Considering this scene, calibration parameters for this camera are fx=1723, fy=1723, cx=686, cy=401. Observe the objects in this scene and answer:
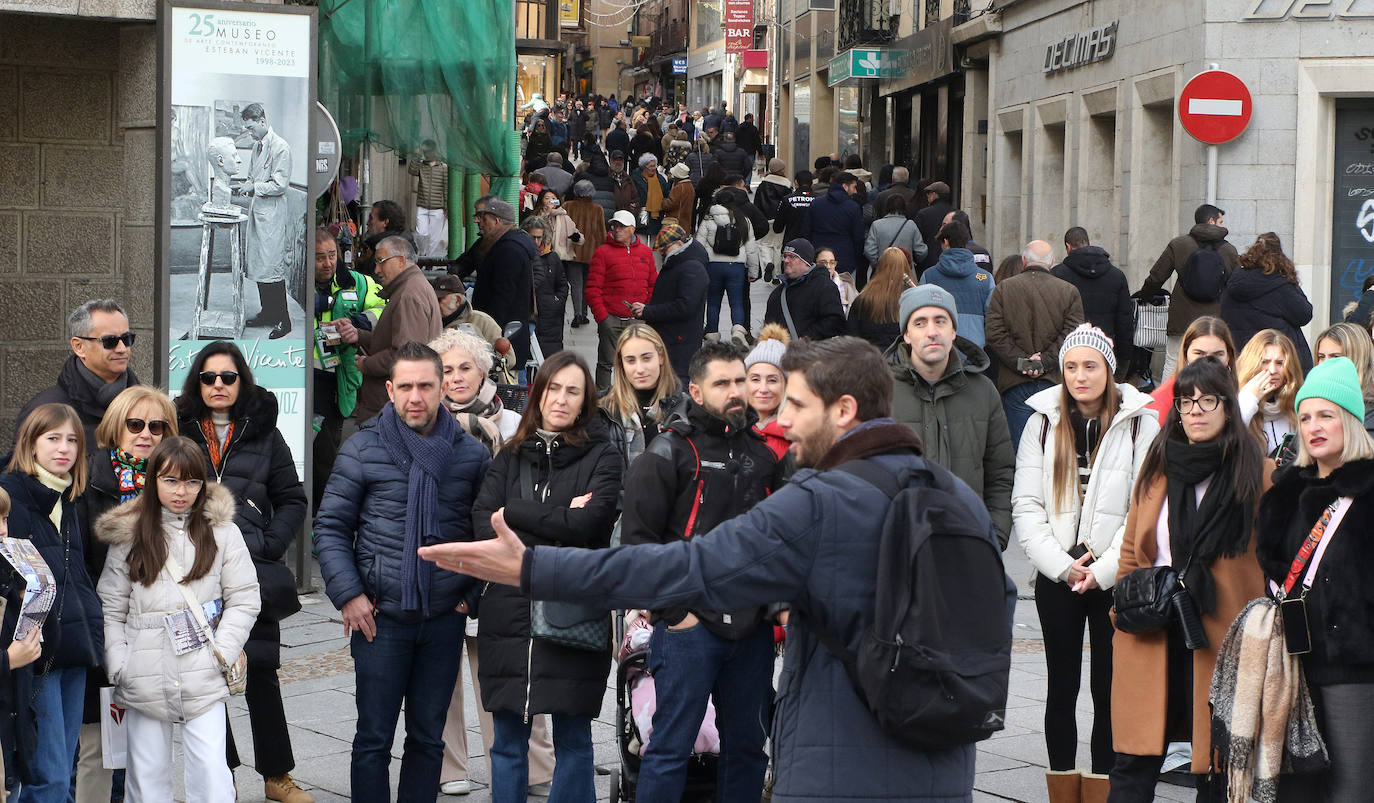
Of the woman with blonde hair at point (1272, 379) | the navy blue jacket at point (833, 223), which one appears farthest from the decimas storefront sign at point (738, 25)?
the woman with blonde hair at point (1272, 379)

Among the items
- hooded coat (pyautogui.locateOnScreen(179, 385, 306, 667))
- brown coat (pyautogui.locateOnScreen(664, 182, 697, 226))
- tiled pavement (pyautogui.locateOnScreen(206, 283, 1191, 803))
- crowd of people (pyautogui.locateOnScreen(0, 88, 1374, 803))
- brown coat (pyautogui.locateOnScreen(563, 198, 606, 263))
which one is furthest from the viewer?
brown coat (pyautogui.locateOnScreen(664, 182, 697, 226))

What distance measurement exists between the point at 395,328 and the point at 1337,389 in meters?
5.90

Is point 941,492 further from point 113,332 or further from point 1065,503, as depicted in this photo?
point 113,332

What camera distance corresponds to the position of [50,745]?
5.30 m

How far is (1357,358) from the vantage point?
693 cm

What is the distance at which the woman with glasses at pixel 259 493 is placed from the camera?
6.14m

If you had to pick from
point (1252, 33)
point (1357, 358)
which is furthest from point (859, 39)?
point (1357, 358)

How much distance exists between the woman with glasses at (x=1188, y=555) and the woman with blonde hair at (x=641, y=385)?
77.7 inches

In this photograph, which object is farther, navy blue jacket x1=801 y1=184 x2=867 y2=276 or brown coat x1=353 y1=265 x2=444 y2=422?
navy blue jacket x1=801 y1=184 x2=867 y2=276

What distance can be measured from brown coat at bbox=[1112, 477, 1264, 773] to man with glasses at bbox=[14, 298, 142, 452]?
12.8ft

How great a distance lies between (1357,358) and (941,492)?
13.2ft

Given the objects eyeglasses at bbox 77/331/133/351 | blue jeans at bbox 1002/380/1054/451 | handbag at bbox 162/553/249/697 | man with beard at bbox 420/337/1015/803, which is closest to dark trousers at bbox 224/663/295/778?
handbag at bbox 162/553/249/697

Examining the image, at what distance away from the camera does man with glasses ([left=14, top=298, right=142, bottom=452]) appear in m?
6.74

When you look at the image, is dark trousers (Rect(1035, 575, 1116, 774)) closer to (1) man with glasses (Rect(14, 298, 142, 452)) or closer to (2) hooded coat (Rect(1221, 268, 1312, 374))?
(1) man with glasses (Rect(14, 298, 142, 452))
